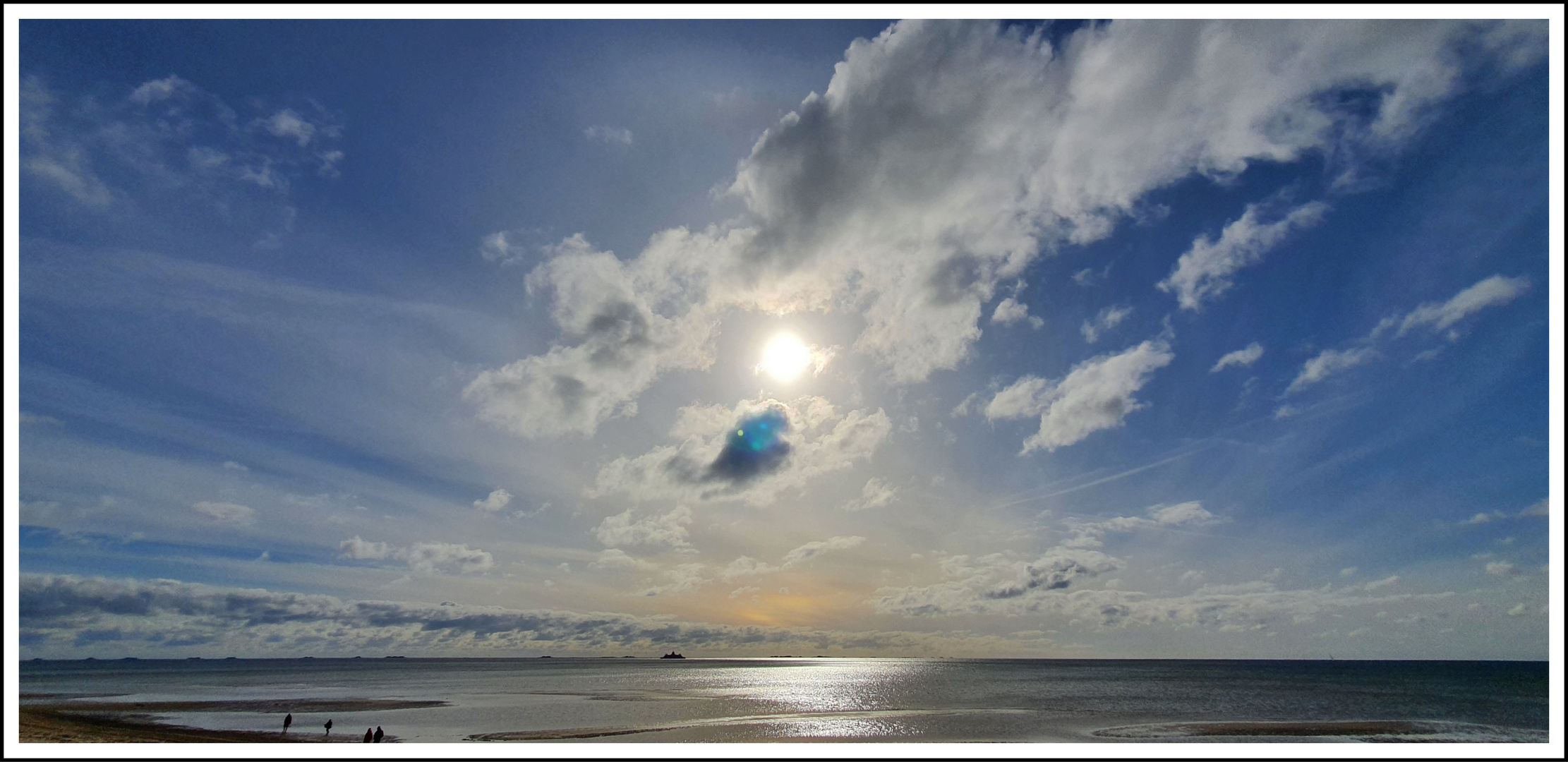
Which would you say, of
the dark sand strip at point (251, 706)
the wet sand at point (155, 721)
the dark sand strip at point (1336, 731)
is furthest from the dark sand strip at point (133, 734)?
the dark sand strip at point (1336, 731)

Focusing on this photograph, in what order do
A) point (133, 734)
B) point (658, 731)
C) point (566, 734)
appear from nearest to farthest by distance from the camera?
1. point (133, 734)
2. point (566, 734)
3. point (658, 731)

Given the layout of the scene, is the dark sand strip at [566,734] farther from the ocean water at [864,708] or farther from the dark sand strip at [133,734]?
the dark sand strip at [133,734]

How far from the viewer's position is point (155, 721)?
67.1 metres

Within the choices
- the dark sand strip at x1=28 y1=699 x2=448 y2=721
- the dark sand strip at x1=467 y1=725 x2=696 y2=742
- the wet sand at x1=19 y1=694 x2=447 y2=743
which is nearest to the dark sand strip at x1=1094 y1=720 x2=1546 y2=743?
the dark sand strip at x1=467 y1=725 x2=696 y2=742

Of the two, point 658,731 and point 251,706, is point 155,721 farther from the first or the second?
point 658,731

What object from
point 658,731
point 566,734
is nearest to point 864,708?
point 658,731

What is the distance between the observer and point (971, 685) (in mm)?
125438

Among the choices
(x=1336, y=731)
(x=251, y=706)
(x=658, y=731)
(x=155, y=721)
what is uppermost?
(x=1336, y=731)

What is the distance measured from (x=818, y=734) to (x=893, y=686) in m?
70.1

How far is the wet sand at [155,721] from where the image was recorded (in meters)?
52.5

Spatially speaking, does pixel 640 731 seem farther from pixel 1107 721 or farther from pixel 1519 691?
pixel 1519 691

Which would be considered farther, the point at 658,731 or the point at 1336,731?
the point at 1336,731

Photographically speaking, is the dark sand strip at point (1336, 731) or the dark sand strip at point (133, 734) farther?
the dark sand strip at point (1336, 731)

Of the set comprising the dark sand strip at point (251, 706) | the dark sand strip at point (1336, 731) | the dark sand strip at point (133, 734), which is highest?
the dark sand strip at point (1336, 731)
